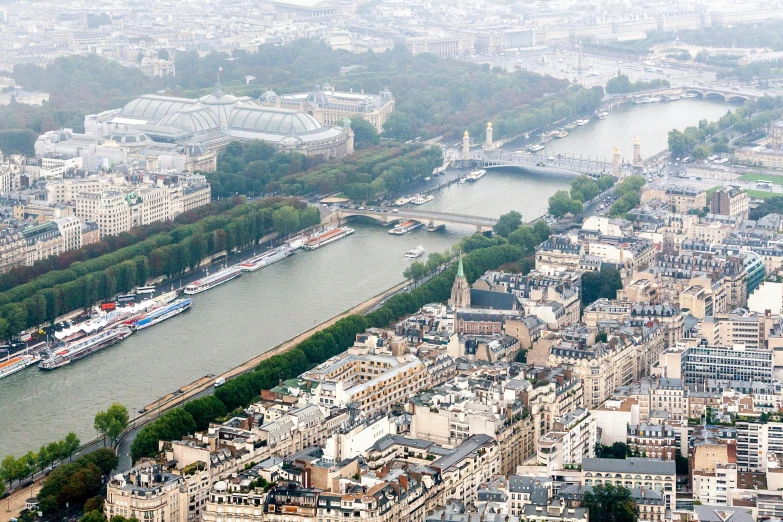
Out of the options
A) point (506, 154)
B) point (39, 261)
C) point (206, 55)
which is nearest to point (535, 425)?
point (39, 261)

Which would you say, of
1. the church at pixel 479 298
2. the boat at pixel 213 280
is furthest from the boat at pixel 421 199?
the church at pixel 479 298

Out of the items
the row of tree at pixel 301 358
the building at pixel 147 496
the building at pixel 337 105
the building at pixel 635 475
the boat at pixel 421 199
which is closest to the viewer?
the building at pixel 147 496

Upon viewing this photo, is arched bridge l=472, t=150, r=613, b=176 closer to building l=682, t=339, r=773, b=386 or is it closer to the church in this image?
the church

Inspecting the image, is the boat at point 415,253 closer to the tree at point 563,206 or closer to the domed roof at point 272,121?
the tree at point 563,206

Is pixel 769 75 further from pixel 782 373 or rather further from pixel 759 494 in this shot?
pixel 759 494

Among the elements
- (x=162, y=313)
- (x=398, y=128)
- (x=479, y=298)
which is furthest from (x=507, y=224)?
(x=398, y=128)

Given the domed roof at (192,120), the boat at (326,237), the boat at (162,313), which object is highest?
the domed roof at (192,120)
